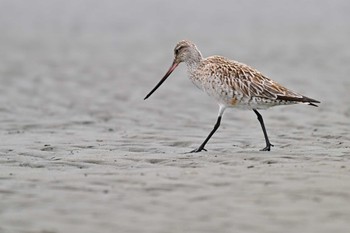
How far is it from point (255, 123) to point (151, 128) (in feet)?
4.70

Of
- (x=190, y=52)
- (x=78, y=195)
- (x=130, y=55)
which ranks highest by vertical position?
(x=130, y=55)

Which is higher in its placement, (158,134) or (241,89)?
(241,89)

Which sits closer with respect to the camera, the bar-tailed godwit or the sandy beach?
the sandy beach

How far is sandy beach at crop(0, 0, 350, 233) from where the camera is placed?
242 inches

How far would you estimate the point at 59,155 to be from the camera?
8.82 m

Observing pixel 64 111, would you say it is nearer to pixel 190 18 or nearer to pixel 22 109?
pixel 22 109

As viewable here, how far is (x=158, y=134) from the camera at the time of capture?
1036 centimetres

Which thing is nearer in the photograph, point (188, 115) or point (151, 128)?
point (151, 128)

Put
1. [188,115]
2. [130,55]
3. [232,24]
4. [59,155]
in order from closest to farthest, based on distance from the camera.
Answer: [59,155]
[188,115]
[130,55]
[232,24]

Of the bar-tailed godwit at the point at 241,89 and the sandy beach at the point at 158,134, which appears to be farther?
the bar-tailed godwit at the point at 241,89

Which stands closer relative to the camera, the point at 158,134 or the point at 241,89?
the point at 241,89

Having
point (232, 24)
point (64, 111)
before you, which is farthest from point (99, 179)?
point (232, 24)

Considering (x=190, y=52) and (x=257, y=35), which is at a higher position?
(x=257, y=35)

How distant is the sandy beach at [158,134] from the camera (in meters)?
6.14
